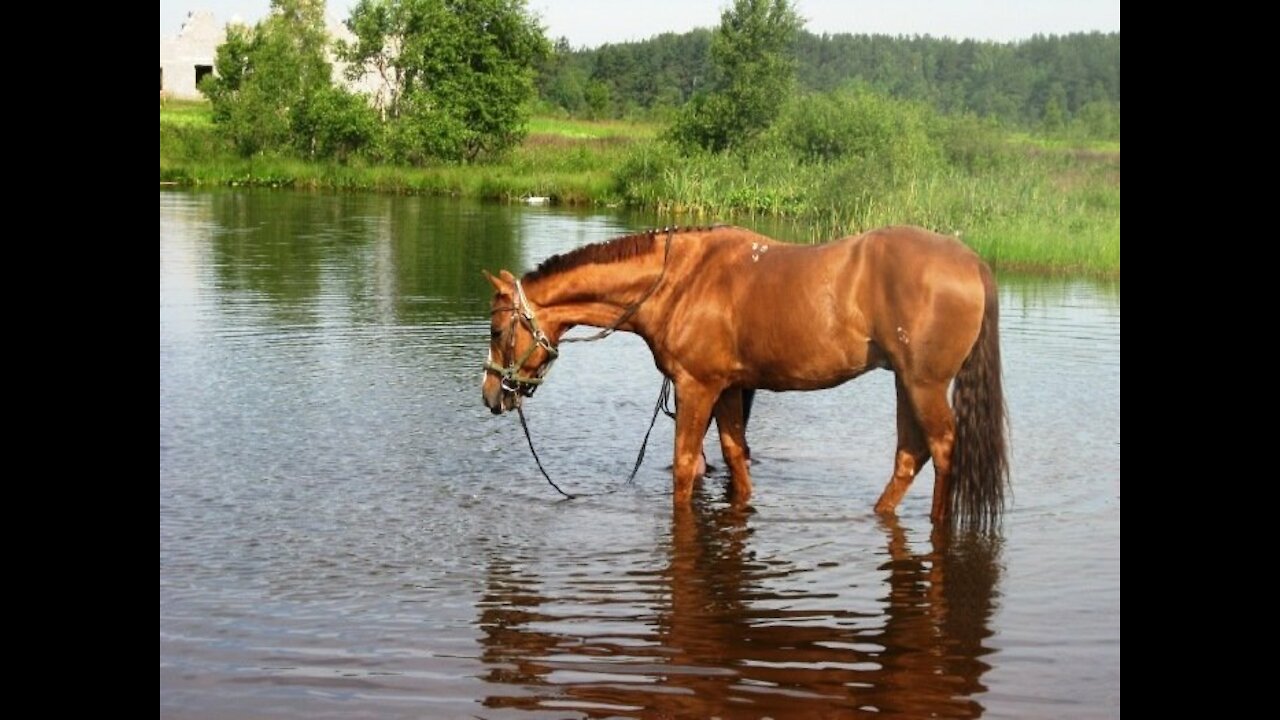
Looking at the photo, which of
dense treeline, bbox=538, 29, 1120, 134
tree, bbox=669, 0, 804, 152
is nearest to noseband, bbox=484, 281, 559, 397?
tree, bbox=669, 0, 804, 152

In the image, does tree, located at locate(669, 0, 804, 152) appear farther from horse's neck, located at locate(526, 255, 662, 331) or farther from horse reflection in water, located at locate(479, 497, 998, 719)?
horse reflection in water, located at locate(479, 497, 998, 719)

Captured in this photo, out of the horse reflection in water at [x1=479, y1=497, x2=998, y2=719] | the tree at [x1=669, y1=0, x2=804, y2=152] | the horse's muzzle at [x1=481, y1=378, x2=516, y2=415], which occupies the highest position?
the tree at [x1=669, y1=0, x2=804, y2=152]

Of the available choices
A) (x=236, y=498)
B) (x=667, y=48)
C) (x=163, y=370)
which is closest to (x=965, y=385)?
(x=236, y=498)

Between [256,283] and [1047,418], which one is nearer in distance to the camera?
[1047,418]

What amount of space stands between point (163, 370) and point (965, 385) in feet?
26.1

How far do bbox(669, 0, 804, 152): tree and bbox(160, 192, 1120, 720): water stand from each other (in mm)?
36862

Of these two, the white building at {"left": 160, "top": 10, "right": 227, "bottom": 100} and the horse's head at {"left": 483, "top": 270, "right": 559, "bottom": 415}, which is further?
the white building at {"left": 160, "top": 10, "right": 227, "bottom": 100}

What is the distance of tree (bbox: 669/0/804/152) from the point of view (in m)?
51.3

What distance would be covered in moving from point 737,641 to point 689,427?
2.63 metres

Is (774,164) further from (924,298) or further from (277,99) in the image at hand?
(924,298)

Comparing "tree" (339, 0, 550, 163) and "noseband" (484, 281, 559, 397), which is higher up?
"tree" (339, 0, 550, 163)

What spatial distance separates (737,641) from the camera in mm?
6578
